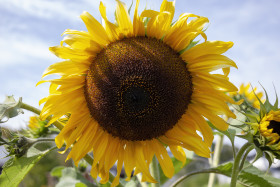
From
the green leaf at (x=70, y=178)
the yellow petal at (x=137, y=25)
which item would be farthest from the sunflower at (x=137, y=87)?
the green leaf at (x=70, y=178)

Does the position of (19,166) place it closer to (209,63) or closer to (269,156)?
(209,63)

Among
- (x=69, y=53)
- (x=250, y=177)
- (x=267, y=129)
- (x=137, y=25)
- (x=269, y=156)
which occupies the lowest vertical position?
(x=250, y=177)

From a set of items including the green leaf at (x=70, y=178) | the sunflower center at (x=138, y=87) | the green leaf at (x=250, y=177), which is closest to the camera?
the sunflower center at (x=138, y=87)

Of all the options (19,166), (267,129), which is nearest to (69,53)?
(19,166)

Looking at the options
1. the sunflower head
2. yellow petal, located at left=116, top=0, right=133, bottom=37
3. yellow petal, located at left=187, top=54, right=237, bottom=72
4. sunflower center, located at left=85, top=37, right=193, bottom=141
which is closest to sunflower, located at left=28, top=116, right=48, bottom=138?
sunflower center, located at left=85, top=37, right=193, bottom=141

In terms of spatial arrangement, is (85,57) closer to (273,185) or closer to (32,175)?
(273,185)

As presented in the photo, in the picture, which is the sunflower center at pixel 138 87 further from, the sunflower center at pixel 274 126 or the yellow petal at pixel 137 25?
the sunflower center at pixel 274 126
